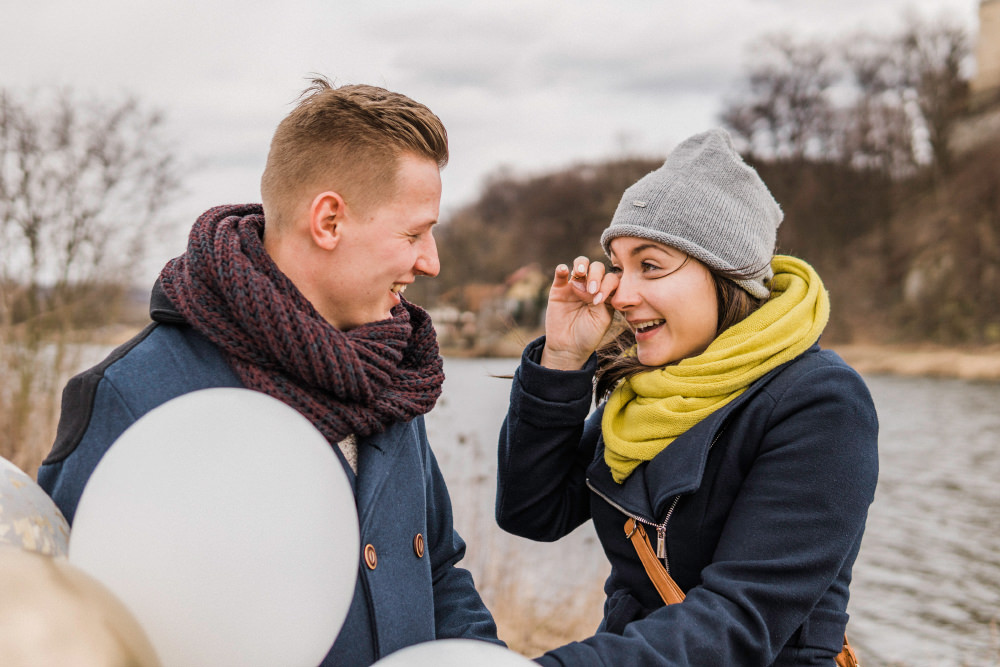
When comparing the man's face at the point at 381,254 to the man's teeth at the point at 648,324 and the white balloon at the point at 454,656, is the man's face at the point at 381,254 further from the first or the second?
the white balloon at the point at 454,656

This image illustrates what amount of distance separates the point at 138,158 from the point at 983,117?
38.4 m

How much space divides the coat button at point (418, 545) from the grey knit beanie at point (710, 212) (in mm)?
874

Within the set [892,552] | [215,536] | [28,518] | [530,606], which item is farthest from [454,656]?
[892,552]

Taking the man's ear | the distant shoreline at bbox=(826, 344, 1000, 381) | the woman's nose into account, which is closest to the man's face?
the man's ear

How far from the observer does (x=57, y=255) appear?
4992 millimetres

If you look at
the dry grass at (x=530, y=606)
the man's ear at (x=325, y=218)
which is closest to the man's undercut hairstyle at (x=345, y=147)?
the man's ear at (x=325, y=218)

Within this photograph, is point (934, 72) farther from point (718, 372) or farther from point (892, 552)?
point (718, 372)

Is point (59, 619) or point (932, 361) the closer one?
point (59, 619)

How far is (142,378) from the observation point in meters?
1.63

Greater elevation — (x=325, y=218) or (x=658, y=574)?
(x=325, y=218)

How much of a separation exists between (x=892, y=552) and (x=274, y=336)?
7.33 metres

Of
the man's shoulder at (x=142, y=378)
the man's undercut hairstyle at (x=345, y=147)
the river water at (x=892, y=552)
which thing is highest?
the man's undercut hairstyle at (x=345, y=147)

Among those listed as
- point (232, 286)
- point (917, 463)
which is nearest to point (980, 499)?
point (917, 463)

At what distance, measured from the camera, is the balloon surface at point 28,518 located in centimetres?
126
